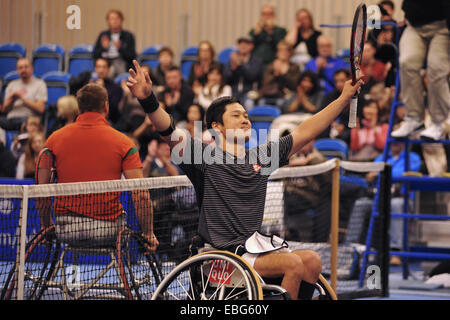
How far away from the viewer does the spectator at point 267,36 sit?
39.2ft

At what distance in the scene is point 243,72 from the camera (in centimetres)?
1141

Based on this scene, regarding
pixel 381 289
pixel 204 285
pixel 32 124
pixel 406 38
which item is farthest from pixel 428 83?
pixel 32 124

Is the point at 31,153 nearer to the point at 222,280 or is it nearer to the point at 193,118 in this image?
the point at 193,118

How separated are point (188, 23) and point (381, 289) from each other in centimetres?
814

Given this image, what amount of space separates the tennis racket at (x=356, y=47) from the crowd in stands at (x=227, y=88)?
12.9 feet

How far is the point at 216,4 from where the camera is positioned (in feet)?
46.1

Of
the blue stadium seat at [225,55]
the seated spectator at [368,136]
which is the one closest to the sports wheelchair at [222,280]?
the seated spectator at [368,136]

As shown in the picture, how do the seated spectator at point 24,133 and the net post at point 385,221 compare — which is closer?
the net post at point 385,221

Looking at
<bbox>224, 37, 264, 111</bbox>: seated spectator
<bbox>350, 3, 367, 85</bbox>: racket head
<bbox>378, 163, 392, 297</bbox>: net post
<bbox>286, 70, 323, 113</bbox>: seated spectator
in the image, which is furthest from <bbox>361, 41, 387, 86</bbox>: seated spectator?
<bbox>350, 3, 367, 85</bbox>: racket head

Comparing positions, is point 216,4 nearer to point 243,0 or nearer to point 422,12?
point 243,0

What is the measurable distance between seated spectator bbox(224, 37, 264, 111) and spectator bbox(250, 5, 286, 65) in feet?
1.55

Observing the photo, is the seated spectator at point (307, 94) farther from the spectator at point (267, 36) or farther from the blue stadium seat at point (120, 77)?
the blue stadium seat at point (120, 77)

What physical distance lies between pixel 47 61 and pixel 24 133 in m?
3.36

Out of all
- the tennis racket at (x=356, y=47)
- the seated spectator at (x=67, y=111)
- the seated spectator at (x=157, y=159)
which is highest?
the tennis racket at (x=356, y=47)
